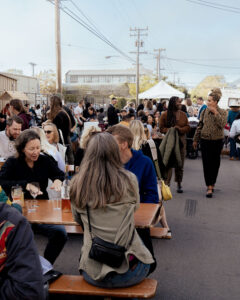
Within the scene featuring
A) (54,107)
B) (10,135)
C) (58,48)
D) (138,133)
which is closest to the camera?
(138,133)

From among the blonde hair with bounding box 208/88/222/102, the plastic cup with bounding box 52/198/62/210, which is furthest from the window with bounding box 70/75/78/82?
the plastic cup with bounding box 52/198/62/210

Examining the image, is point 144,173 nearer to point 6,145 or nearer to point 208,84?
point 6,145

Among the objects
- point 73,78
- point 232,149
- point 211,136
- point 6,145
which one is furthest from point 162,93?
point 73,78

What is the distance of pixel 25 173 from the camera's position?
422 centimetres

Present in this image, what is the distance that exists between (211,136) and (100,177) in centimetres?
527

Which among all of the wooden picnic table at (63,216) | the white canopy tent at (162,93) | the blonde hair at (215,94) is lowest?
the wooden picnic table at (63,216)

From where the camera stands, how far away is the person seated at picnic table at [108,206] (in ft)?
8.64

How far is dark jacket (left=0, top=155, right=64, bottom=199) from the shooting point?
13.6ft

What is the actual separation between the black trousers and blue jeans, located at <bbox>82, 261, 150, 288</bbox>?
502 cm

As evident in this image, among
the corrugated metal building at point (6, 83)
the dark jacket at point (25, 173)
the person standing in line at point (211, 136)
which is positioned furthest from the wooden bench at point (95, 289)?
the corrugated metal building at point (6, 83)

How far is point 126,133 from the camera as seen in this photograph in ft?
12.6

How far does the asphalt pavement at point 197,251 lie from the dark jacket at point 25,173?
111 cm

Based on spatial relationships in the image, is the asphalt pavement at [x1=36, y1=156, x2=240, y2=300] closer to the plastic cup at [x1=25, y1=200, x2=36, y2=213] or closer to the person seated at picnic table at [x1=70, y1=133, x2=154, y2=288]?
the plastic cup at [x1=25, y1=200, x2=36, y2=213]

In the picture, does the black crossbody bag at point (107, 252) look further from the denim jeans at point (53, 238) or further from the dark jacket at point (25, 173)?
the dark jacket at point (25, 173)
